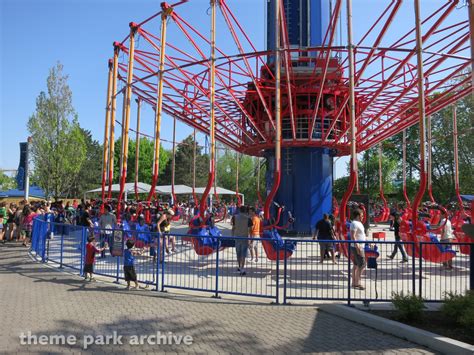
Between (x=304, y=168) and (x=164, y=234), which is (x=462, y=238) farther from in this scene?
(x=164, y=234)

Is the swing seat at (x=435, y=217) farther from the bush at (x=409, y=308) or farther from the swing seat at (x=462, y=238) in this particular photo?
the bush at (x=409, y=308)

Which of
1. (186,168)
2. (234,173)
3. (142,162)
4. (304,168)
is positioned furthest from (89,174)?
(304,168)

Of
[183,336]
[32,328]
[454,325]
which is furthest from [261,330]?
[32,328]

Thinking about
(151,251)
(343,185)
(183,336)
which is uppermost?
(343,185)

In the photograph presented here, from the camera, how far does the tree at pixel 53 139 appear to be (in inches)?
1337

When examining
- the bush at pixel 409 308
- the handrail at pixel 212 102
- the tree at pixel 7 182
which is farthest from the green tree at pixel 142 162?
the bush at pixel 409 308

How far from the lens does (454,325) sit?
6.10 metres

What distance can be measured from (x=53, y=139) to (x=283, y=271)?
1225 inches

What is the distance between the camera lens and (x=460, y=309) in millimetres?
6035

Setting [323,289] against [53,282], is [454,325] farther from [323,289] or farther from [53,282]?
[53,282]

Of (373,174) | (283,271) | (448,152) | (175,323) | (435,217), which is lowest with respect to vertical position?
(175,323)

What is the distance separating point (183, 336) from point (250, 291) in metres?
2.99

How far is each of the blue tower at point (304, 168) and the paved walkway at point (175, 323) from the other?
1295 cm

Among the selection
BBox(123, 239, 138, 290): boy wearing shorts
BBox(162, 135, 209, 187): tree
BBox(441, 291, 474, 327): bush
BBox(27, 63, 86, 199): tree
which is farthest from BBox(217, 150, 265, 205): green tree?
BBox(441, 291, 474, 327): bush
